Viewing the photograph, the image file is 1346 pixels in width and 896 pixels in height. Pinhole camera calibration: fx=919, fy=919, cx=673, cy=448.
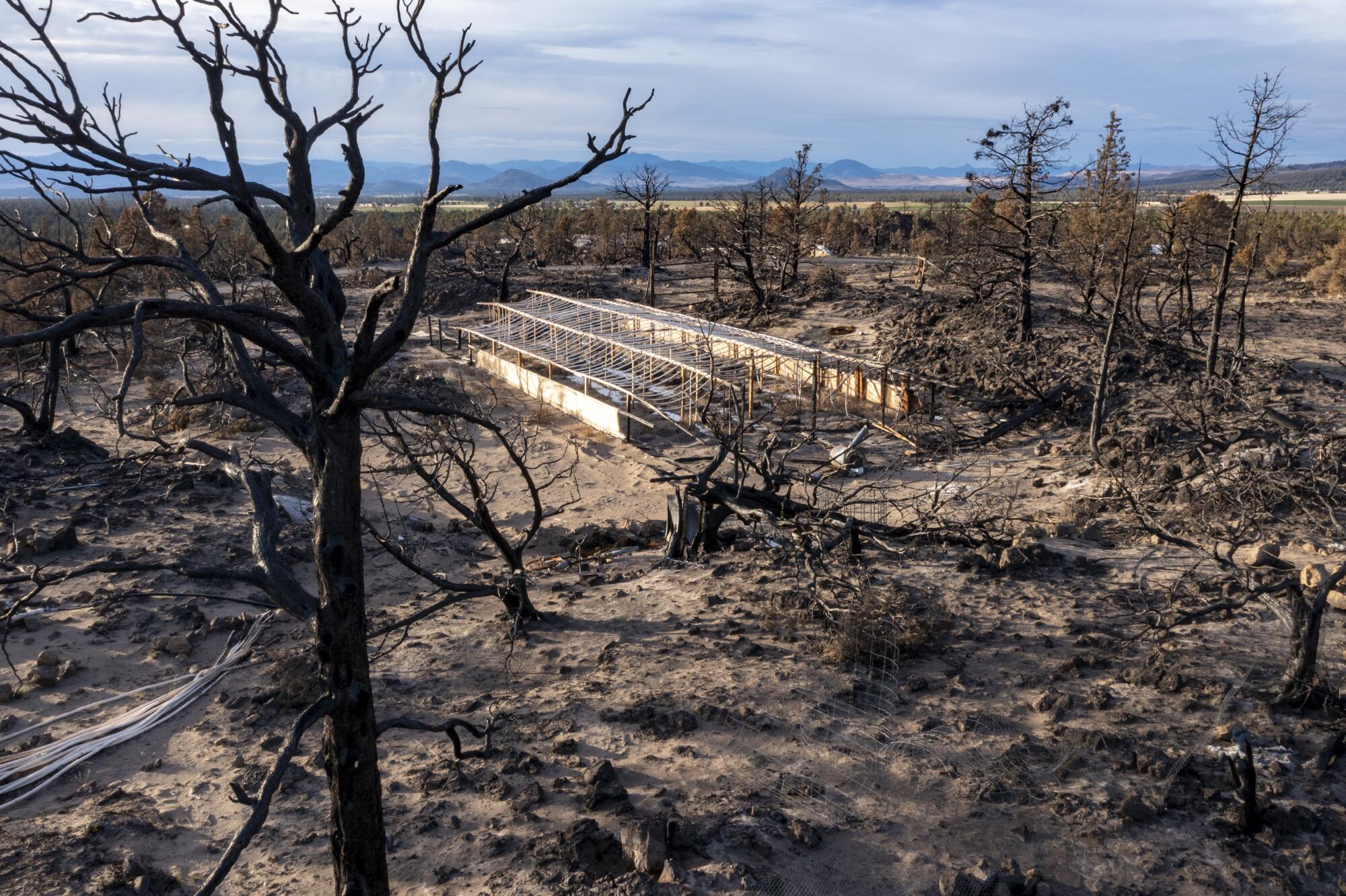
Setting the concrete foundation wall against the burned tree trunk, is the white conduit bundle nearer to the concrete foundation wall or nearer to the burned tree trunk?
the burned tree trunk

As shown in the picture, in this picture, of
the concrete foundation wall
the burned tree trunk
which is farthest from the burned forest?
the concrete foundation wall

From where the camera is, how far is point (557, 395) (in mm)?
19516

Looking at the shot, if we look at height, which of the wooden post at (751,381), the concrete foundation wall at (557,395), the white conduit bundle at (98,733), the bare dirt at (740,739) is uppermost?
the wooden post at (751,381)

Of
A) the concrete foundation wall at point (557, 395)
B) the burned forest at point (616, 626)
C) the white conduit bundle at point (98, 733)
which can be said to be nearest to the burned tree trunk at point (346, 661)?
A: the burned forest at point (616, 626)

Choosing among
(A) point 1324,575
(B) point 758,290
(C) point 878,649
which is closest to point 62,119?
(C) point 878,649

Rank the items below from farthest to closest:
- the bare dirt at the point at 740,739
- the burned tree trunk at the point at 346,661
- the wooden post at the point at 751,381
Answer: the wooden post at the point at 751,381
the bare dirt at the point at 740,739
the burned tree trunk at the point at 346,661

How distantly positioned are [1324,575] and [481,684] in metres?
7.20

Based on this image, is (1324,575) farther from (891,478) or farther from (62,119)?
(62,119)

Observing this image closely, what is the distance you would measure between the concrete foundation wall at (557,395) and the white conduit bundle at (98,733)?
9564mm

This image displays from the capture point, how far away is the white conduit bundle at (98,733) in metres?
6.39

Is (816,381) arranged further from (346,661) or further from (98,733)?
(346,661)

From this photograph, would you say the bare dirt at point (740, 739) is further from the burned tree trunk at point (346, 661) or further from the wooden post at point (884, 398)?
the wooden post at point (884, 398)

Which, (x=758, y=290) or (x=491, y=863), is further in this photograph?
(x=758, y=290)

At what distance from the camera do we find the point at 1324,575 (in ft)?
25.5
